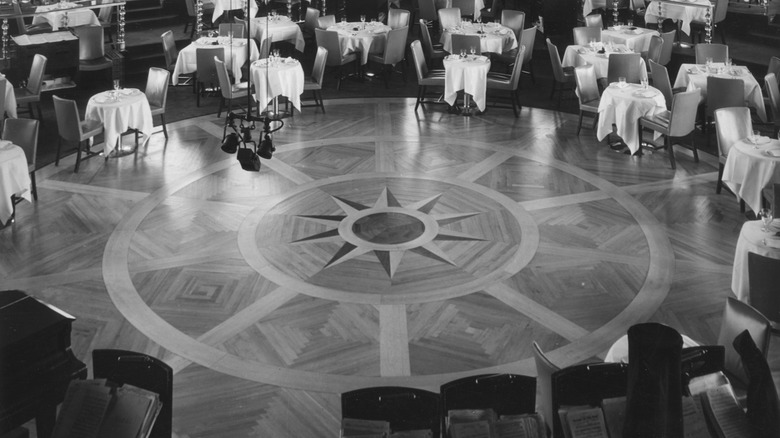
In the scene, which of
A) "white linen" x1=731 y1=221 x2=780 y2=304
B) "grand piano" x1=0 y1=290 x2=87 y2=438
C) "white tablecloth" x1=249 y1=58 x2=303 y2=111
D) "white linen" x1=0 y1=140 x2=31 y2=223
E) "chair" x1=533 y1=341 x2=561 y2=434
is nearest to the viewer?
"grand piano" x1=0 y1=290 x2=87 y2=438

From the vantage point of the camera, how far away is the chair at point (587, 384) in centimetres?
447

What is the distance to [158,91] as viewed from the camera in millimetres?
10203

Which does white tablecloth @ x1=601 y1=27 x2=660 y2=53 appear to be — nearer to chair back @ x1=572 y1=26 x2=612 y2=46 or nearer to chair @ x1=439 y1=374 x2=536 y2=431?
chair back @ x1=572 y1=26 x2=612 y2=46

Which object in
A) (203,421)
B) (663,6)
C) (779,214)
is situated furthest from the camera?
(663,6)

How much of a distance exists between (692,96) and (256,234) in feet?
16.0

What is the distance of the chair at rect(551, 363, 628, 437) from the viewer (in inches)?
176

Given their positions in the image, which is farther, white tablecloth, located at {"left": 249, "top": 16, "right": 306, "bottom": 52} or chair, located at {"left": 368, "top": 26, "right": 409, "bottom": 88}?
white tablecloth, located at {"left": 249, "top": 16, "right": 306, "bottom": 52}

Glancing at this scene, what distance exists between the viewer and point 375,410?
4.43m

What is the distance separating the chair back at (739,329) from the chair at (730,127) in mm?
3540

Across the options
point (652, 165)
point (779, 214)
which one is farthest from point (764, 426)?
point (652, 165)

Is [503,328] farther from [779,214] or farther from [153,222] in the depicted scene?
[153,222]

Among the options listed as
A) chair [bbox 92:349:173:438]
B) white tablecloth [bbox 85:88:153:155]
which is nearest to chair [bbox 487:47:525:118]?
white tablecloth [bbox 85:88:153:155]

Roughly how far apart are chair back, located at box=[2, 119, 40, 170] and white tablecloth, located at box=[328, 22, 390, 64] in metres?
Result: 5.15

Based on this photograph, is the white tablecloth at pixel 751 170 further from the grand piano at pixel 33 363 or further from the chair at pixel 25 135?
the chair at pixel 25 135
